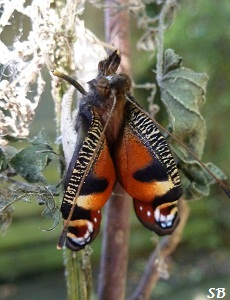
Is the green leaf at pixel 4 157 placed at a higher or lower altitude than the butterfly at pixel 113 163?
lower

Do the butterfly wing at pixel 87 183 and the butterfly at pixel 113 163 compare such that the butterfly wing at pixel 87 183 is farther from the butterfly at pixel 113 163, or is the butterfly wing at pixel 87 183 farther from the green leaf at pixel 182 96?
the green leaf at pixel 182 96

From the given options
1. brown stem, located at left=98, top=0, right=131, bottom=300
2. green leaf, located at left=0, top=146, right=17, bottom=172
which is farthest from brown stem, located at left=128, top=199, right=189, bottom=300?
green leaf, located at left=0, top=146, right=17, bottom=172

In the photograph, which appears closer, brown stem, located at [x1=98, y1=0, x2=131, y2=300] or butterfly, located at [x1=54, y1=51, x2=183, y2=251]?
butterfly, located at [x1=54, y1=51, x2=183, y2=251]

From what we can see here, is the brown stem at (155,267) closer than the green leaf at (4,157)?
No

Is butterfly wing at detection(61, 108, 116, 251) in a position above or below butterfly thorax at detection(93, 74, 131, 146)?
below

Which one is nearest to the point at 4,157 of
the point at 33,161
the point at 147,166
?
the point at 33,161

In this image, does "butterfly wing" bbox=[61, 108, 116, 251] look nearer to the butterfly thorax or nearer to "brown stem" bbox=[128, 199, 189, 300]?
the butterfly thorax

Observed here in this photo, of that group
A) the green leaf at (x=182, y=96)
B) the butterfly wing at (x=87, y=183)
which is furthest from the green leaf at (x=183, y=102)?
the butterfly wing at (x=87, y=183)

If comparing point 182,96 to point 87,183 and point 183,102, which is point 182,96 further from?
point 87,183
